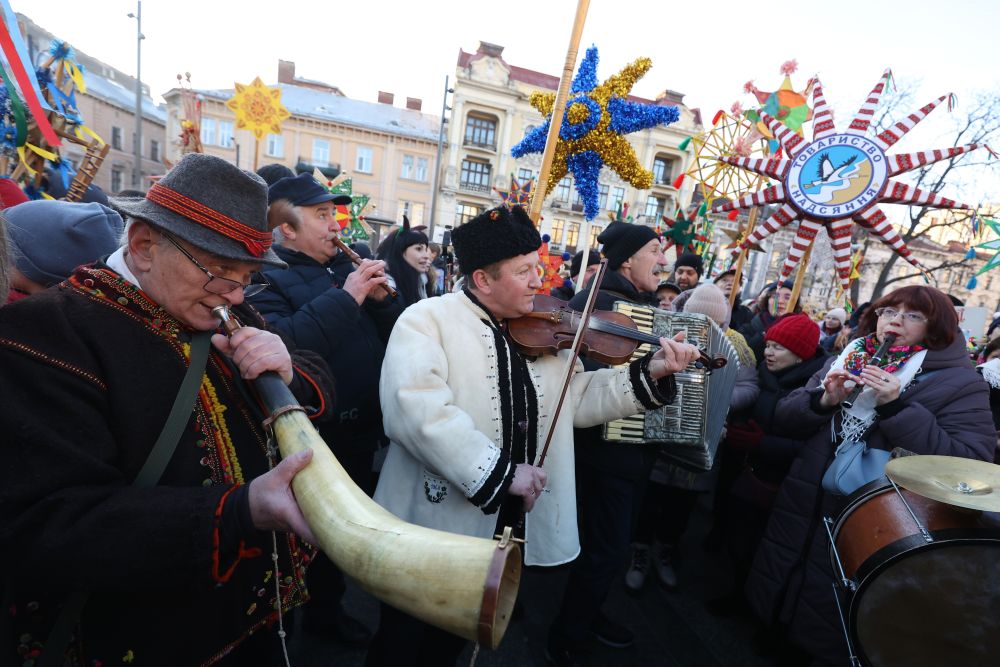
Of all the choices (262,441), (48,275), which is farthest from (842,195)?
(48,275)

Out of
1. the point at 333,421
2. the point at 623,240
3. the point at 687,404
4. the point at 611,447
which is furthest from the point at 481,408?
the point at 623,240

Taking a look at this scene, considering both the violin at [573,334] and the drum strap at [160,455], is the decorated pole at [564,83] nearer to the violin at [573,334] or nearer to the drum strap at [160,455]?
the violin at [573,334]

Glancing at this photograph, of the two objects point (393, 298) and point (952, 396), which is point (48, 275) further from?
point (952, 396)

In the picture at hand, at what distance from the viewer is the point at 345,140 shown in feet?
112

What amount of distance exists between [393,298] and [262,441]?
1545 millimetres

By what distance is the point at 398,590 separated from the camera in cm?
98

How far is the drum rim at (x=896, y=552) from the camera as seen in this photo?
1760 mm

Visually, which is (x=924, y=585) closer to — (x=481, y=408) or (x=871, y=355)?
(x=871, y=355)

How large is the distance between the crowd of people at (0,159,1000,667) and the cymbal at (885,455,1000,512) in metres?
0.52

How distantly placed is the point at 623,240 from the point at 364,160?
3534cm

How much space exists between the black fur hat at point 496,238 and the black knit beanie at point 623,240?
3.90ft

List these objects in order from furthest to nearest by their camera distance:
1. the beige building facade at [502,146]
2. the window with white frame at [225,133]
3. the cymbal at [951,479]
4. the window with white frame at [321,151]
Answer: the beige building facade at [502,146]
the window with white frame at [321,151]
the window with white frame at [225,133]
the cymbal at [951,479]

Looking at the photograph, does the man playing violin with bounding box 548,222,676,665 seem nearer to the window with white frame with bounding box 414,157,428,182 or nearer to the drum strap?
the drum strap

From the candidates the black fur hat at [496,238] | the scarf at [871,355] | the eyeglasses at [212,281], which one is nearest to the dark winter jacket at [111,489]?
the eyeglasses at [212,281]
